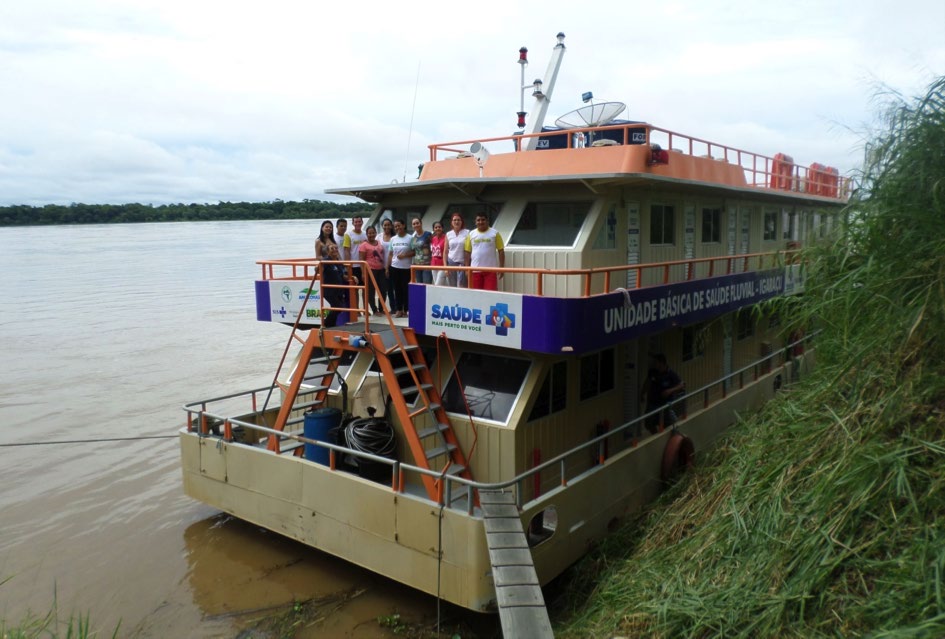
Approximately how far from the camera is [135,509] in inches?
445

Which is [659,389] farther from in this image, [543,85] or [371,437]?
[543,85]

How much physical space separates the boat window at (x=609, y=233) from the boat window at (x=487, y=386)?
189 cm

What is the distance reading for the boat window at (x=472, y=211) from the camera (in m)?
9.30

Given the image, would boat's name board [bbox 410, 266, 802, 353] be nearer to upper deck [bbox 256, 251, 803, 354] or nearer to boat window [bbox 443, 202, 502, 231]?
upper deck [bbox 256, 251, 803, 354]

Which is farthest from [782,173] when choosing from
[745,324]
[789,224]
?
[745,324]

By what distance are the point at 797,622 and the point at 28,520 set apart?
1141 cm

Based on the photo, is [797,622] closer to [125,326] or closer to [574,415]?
[574,415]

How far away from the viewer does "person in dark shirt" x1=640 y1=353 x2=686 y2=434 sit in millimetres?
9484

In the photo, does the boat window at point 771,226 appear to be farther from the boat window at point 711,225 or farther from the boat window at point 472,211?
the boat window at point 472,211

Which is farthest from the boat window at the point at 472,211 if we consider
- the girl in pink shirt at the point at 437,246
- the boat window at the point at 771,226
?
the boat window at the point at 771,226

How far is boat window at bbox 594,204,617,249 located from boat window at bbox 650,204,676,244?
3.61ft

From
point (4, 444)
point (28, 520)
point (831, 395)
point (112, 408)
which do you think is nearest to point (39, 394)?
point (112, 408)

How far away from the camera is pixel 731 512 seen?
559 centimetres

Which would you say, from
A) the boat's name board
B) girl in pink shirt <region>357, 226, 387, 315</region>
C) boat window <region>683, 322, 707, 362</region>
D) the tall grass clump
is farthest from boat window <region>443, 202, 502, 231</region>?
the tall grass clump
